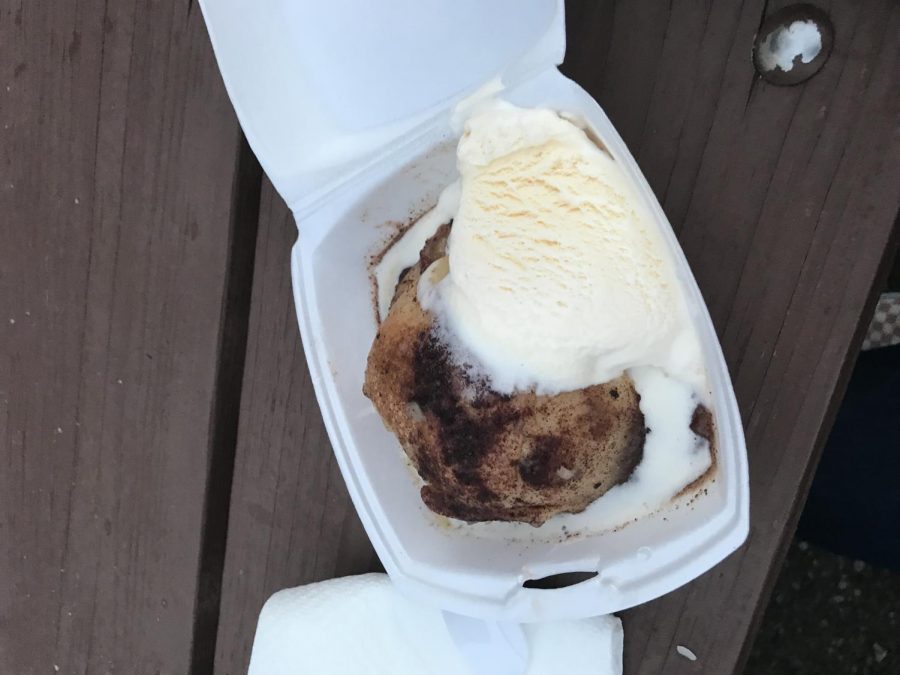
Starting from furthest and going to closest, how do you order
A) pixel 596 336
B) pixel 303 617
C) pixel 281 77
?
pixel 303 617, pixel 281 77, pixel 596 336

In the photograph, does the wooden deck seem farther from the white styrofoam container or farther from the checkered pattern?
the checkered pattern

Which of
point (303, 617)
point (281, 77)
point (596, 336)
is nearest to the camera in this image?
point (596, 336)

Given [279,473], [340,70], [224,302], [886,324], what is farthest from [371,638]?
[886,324]

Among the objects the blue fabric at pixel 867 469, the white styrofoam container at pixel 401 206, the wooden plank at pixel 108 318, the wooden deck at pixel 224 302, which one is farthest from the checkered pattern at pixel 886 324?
the wooden plank at pixel 108 318

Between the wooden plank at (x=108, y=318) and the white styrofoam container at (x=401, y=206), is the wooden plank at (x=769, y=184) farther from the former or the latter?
the wooden plank at (x=108, y=318)

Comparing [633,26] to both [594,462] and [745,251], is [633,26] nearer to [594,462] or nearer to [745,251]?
[745,251]

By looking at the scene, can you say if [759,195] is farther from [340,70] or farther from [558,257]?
[340,70]

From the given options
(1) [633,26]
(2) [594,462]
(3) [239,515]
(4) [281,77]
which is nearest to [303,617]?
(3) [239,515]
